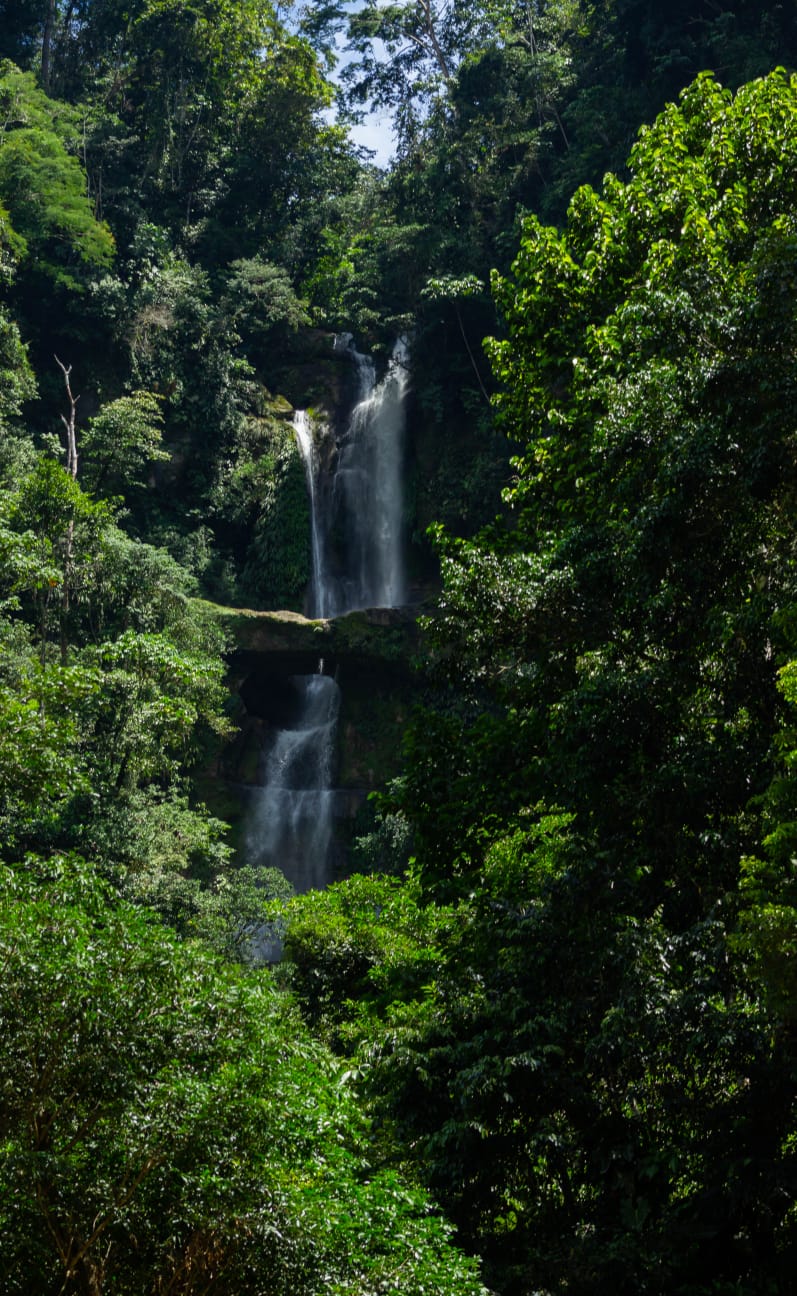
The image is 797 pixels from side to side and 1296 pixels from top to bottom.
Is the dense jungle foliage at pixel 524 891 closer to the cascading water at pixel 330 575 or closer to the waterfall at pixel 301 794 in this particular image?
the waterfall at pixel 301 794

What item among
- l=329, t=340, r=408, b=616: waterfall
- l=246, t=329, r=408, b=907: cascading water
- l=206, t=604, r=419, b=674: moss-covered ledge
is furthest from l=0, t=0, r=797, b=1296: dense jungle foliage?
l=329, t=340, r=408, b=616: waterfall

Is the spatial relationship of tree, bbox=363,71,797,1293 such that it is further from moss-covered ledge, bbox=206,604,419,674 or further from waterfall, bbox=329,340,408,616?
waterfall, bbox=329,340,408,616

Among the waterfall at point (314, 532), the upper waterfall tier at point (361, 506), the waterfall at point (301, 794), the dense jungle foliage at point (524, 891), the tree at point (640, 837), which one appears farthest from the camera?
the upper waterfall tier at point (361, 506)

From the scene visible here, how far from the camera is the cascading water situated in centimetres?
2356

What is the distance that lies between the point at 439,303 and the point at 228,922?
16132 mm

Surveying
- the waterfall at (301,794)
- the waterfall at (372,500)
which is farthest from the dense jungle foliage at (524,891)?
the waterfall at (372,500)

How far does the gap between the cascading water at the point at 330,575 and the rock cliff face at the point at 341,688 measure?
0.27 meters

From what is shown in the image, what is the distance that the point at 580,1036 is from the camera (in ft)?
25.2

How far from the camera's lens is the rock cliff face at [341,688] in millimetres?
23531

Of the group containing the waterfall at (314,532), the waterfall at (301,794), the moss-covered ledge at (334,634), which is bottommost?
the waterfall at (301,794)

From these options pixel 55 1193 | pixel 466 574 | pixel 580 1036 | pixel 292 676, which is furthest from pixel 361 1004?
pixel 292 676

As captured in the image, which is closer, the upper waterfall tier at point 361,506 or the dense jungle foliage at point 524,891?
the dense jungle foliage at point 524,891

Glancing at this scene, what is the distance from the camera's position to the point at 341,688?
82.1 feet

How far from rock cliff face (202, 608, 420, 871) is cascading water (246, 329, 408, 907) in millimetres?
274
